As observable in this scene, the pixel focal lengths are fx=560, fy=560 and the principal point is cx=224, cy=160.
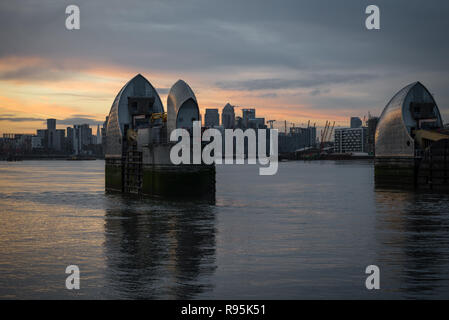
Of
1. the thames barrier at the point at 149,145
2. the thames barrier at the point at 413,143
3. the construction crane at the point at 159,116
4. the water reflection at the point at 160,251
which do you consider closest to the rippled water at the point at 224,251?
the water reflection at the point at 160,251

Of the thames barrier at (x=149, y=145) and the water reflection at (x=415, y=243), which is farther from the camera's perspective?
the thames barrier at (x=149, y=145)

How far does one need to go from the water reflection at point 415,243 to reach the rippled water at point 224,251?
0.05 metres

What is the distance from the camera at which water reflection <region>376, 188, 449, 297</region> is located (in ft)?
60.2

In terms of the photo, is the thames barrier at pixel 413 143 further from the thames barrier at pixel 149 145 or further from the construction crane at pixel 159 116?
the construction crane at pixel 159 116

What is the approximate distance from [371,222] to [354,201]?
17.7m

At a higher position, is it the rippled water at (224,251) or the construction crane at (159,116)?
the construction crane at (159,116)

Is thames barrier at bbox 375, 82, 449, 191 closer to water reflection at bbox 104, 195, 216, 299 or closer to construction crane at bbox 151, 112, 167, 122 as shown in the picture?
construction crane at bbox 151, 112, 167, 122

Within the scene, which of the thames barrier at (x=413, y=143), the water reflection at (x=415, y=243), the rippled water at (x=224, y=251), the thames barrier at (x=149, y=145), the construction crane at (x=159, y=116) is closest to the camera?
the rippled water at (x=224, y=251)

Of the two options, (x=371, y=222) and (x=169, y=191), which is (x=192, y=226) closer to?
(x=371, y=222)

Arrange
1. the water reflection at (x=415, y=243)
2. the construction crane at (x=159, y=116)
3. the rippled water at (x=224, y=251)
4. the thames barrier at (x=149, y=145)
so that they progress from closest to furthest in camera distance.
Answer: the rippled water at (x=224, y=251)
the water reflection at (x=415, y=243)
the thames barrier at (x=149, y=145)
the construction crane at (x=159, y=116)

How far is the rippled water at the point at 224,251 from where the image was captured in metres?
17.4

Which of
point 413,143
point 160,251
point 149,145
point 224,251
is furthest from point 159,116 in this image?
point 224,251

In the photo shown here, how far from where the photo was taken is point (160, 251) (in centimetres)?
2412

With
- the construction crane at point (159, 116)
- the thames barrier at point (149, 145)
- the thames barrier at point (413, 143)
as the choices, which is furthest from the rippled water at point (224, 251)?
the construction crane at point (159, 116)
